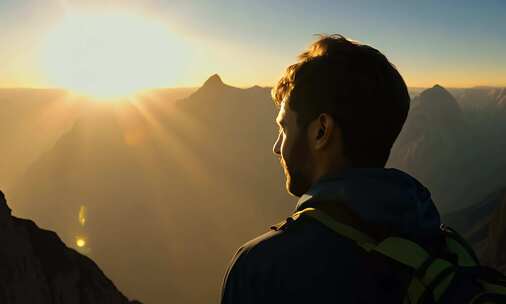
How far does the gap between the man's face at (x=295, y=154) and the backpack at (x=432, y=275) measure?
0.58 metres

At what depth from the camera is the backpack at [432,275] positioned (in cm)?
162

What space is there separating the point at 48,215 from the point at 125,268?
2987 inches

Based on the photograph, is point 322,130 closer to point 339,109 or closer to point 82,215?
point 339,109

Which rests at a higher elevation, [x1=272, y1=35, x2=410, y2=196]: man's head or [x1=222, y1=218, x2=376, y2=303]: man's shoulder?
[x1=272, y1=35, x2=410, y2=196]: man's head

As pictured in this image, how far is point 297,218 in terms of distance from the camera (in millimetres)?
1885

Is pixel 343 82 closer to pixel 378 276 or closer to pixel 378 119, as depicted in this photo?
pixel 378 119

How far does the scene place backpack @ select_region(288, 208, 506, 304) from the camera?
162 cm

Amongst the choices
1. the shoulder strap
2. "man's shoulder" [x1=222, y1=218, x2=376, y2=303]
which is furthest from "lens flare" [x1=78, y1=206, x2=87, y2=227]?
the shoulder strap

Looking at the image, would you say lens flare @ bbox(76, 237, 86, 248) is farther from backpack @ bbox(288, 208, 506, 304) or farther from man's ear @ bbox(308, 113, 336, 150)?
backpack @ bbox(288, 208, 506, 304)

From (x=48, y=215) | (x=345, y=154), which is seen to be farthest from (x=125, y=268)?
(x=345, y=154)

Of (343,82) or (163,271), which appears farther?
(163,271)

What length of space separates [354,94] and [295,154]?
488 mm

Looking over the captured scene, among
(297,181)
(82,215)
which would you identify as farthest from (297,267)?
(82,215)

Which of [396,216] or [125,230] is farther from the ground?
[396,216]
